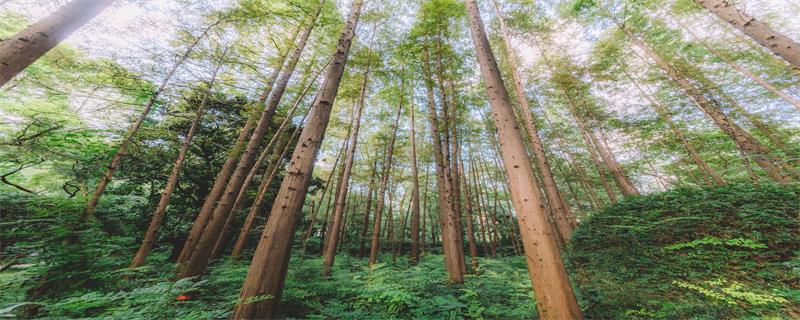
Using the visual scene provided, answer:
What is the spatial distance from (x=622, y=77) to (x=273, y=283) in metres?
15.7

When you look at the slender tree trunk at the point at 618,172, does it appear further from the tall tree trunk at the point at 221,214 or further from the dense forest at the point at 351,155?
the tall tree trunk at the point at 221,214

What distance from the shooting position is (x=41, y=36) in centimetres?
225

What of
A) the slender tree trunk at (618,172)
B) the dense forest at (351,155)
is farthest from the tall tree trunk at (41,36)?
the slender tree trunk at (618,172)

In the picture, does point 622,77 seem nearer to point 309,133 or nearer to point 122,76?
point 309,133

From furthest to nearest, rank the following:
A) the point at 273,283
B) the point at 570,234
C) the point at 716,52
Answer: the point at 716,52 → the point at 570,234 → the point at 273,283

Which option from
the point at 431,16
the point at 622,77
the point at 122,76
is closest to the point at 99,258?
the point at 122,76

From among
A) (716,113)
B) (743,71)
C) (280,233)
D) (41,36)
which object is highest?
(743,71)

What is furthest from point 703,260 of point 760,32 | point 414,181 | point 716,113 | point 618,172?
point 716,113

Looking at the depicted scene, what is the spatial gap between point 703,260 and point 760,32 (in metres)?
4.60

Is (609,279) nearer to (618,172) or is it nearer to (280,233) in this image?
(280,233)

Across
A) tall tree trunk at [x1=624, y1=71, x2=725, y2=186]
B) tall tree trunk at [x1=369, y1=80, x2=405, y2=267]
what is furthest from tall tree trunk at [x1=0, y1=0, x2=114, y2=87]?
tall tree trunk at [x1=624, y1=71, x2=725, y2=186]

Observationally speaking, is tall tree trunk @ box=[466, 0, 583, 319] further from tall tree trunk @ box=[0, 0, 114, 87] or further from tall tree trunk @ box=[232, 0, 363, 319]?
tall tree trunk @ box=[0, 0, 114, 87]

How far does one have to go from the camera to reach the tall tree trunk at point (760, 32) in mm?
4176

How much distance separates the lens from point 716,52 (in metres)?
9.02
